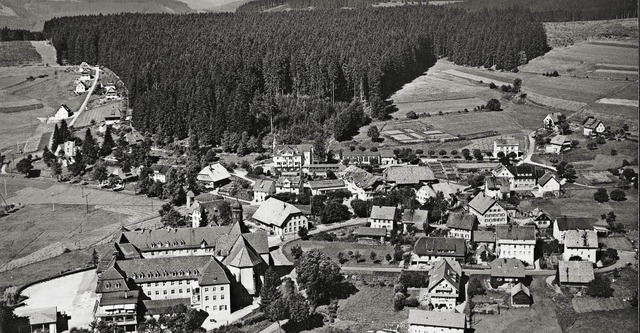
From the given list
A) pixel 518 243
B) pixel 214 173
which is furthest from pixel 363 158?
pixel 518 243

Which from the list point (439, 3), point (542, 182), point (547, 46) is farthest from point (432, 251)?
point (439, 3)

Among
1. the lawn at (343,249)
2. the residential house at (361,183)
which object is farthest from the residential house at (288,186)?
the lawn at (343,249)

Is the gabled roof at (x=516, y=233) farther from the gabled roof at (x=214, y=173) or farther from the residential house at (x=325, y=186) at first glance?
the gabled roof at (x=214, y=173)

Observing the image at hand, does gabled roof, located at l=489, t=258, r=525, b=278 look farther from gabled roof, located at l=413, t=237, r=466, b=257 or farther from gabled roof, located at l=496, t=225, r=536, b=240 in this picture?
gabled roof, located at l=413, t=237, r=466, b=257

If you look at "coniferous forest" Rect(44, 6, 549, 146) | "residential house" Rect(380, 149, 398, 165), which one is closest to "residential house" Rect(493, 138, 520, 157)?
"residential house" Rect(380, 149, 398, 165)

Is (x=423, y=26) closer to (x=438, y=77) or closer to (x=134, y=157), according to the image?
(x=438, y=77)

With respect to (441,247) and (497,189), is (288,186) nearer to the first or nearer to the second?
(497,189)

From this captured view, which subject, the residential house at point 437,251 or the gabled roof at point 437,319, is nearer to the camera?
the gabled roof at point 437,319
